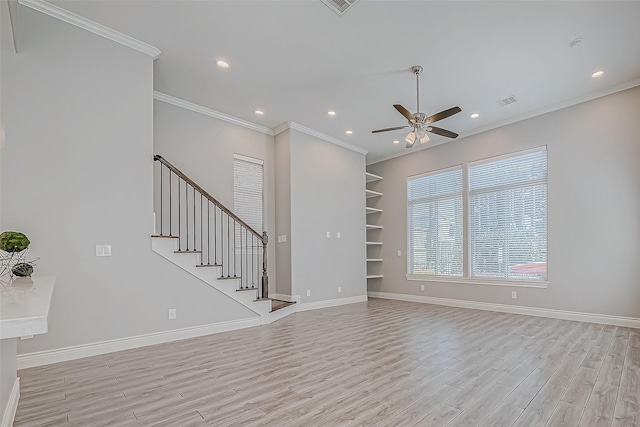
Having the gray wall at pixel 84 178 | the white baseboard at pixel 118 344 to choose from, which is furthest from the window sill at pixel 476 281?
the gray wall at pixel 84 178

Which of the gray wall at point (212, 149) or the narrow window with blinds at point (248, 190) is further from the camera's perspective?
the narrow window with blinds at point (248, 190)

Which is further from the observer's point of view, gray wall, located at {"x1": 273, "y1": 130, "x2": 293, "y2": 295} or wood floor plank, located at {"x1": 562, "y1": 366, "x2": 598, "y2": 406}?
gray wall, located at {"x1": 273, "y1": 130, "x2": 293, "y2": 295}

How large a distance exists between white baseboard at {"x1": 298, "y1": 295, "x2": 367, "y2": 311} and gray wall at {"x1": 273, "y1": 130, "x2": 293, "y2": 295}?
0.46m

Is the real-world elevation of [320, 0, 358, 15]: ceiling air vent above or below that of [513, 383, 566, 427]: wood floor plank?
above

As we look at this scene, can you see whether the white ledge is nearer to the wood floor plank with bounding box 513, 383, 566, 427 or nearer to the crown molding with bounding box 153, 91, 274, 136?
the wood floor plank with bounding box 513, 383, 566, 427

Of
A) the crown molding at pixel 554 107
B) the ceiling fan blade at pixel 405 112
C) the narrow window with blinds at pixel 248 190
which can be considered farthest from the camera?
the narrow window with blinds at pixel 248 190

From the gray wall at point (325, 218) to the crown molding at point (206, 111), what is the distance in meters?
0.68

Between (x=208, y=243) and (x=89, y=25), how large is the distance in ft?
10.8

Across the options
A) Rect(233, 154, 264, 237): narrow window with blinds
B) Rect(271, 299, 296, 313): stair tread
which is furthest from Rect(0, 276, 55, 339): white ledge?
Rect(233, 154, 264, 237): narrow window with blinds

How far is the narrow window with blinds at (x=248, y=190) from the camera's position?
6.10 m

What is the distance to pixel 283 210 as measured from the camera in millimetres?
6414

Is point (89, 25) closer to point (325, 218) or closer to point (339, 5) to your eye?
point (339, 5)

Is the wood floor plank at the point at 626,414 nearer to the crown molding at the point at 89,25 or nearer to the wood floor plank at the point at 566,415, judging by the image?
the wood floor plank at the point at 566,415

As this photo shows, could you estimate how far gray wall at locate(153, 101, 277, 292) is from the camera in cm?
520
